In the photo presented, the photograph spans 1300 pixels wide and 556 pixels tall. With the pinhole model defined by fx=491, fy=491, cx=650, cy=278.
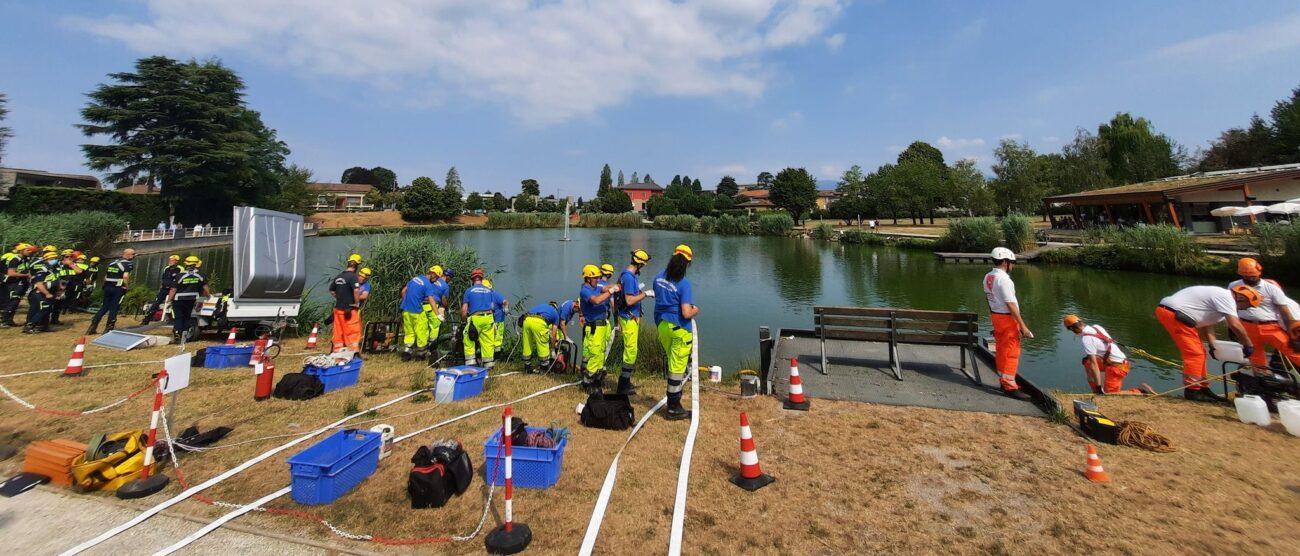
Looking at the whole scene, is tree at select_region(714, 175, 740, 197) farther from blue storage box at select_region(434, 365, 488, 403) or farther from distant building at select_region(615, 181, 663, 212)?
blue storage box at select_region(434, 365, 488, 403)

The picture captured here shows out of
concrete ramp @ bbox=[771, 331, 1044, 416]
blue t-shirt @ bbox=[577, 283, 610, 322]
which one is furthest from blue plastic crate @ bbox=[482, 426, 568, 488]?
concrete ramp @ bbox=[771, 331, 1044, 416]

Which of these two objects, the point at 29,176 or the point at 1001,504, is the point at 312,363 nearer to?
the point at 1001,504

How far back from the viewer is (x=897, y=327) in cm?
710

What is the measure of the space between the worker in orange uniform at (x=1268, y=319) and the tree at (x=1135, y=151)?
66.7 m

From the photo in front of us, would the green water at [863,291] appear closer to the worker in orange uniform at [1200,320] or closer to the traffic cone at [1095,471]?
the worker in orange uniform at [1200,320]

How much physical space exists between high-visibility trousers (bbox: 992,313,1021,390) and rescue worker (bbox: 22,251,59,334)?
657 inches

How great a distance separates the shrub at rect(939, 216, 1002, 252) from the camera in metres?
35.0

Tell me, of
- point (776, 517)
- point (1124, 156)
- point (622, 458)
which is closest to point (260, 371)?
point (622, 458)

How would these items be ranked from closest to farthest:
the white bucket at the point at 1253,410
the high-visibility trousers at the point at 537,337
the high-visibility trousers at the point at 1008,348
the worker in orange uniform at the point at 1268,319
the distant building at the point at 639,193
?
the white bucket at the point at 1253,410
the worker in orange uniform at the point at 1268,319
the high-visibility trousers at the point at 1008,348
the high-visibility trousers at the point at 537,337
the distant building at the point at 639,193

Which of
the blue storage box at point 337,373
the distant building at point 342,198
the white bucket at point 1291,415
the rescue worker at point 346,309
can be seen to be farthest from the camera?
the distant building at point 342,198

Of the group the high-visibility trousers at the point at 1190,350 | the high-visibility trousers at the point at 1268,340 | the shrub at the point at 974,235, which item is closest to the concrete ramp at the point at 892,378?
the high-visibility trousers at the point at 1190,350

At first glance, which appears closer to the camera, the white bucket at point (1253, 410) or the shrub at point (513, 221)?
the white bucket at point (1253, 410)

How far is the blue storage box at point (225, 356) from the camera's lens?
298 inches

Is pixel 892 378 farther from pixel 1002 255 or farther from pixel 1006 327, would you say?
pixel 1002 255
